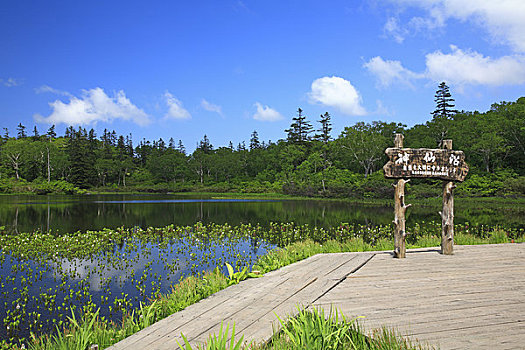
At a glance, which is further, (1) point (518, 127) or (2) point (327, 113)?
(2) point (327, 113)

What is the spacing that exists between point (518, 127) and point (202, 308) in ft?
156

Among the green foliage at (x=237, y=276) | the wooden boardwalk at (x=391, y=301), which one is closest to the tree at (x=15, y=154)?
the green foliage at (x=237, y=276)

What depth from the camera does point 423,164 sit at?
679cm

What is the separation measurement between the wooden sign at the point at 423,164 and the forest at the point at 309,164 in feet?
106

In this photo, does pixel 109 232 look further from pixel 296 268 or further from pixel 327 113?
pixel 327 113

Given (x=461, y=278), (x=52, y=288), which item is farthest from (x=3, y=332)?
(x=461, y=278)

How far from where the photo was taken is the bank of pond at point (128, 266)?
5.69 m

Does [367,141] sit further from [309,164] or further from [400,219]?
[400,219]

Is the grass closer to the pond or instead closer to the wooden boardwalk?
the wooden boardwalk

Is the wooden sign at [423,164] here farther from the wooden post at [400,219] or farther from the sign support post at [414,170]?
the wooden post at [400,219]

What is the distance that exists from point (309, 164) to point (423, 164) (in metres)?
46.7

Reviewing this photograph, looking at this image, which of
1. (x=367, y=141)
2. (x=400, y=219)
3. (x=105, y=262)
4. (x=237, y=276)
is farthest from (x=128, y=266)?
(x=367, y=141)

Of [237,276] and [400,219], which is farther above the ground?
[400,219]

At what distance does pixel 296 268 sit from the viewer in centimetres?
630
